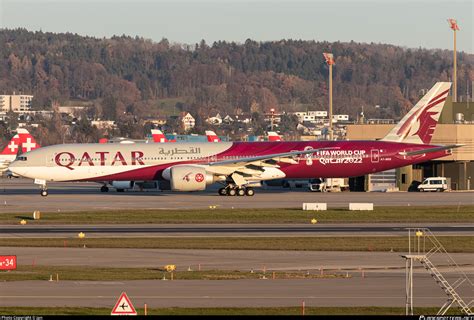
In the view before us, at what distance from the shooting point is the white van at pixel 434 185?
323ft

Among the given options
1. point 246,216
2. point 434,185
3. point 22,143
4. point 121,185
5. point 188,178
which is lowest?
point 246,216

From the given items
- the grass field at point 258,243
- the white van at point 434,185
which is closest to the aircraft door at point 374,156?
the white van at point 434,185

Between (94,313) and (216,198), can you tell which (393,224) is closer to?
(216,198)

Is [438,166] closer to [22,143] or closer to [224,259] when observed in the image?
[22,143]

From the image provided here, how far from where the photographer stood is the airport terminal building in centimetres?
10069

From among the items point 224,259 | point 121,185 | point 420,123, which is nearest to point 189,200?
point 121,185

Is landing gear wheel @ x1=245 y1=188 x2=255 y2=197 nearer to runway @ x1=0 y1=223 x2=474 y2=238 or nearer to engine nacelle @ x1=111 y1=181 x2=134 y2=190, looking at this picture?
engine nacelle @ x1=111 y1=181 x2=134 y2=190

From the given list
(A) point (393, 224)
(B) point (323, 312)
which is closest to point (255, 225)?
(A) point (393, 224)

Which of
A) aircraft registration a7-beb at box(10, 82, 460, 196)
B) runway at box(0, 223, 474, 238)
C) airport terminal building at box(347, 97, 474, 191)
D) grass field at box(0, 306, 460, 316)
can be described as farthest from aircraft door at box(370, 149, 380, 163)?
grass field at box(0, 306, 460, 316)

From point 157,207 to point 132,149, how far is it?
11.8m

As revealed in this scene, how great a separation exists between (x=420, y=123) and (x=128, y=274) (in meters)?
54.3

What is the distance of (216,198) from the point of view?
84312 mm

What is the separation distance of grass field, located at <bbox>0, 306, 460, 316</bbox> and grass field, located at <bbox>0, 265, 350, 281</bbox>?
23.1ft

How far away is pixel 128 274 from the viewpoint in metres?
39.6
